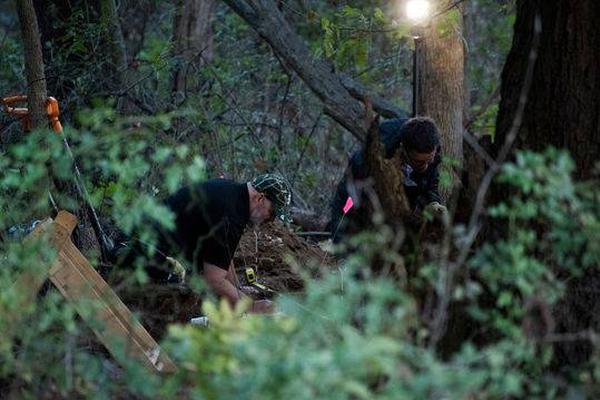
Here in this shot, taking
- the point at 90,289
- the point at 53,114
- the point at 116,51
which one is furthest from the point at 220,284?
the point at 116,51

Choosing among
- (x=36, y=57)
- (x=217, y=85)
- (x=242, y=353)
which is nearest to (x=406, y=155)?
(x=36, y=57)

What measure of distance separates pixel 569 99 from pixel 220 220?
269cm

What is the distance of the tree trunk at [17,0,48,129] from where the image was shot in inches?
369

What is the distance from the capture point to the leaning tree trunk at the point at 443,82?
1010cm

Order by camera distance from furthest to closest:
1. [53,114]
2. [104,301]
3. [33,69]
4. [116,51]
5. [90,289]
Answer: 1. [116,51]
2. [33,69]
3. [53,114]
4. [90,289]
5. [104,301]

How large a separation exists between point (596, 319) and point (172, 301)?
10.9 ft

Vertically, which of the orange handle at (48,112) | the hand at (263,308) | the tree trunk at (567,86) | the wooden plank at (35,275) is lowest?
the hand at (263,308)

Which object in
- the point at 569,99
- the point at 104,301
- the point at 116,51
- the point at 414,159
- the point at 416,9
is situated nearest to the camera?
the point at 569,99

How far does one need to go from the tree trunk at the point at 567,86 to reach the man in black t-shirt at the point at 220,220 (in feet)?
7.74

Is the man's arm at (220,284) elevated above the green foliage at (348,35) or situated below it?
below

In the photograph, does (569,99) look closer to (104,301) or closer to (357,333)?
(357,333)

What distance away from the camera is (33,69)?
31.6 feet

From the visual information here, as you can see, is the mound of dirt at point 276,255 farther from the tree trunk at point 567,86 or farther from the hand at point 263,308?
the tree trunk at point 567,86

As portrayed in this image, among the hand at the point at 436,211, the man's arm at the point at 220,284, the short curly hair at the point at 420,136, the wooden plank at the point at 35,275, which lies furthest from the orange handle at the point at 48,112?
the hand at the point at 436,211
